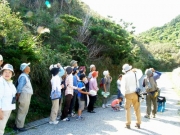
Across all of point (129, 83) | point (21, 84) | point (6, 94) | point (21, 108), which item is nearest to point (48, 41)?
point (21, 84)

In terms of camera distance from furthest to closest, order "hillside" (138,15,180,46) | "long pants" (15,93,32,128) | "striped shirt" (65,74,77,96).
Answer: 1. "hillside" (138,15,180,46)
2. "striped shirt" (65,74,77,96)
3. "long pants" (15,93,32,128)

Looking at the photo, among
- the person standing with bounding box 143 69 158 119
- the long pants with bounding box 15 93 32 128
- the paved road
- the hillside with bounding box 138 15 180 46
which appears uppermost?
the hillside with bounding box 138 15 180 46

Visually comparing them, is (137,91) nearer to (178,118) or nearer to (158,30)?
(178,118)

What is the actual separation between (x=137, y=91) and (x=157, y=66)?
41920 millimetres

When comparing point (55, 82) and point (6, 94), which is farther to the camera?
point (55, 82)

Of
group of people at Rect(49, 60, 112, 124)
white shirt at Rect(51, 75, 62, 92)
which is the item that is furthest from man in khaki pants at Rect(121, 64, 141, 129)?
white shirt at Rect(51, 75, 62, 92)

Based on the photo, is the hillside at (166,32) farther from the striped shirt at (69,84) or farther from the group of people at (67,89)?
the striped shirt at (69,84)

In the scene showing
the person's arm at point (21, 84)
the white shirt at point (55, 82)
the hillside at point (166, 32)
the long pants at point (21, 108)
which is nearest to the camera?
the person's arm at point (21, 84)

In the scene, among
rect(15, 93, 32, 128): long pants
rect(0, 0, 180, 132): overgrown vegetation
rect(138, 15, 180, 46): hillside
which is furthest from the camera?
rect(138, 15, 180, 46): hillside

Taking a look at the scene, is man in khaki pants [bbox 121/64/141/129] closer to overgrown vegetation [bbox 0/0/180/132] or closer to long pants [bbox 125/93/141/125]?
long pants [bbox 125/93/141/125]

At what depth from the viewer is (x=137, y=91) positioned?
22.7 feet

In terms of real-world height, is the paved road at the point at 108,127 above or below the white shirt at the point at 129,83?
below

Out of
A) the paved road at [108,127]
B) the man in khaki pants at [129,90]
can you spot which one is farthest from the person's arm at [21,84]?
the man in khaki pants at [129,90]

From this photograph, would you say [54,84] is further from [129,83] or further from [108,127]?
[129,83]
